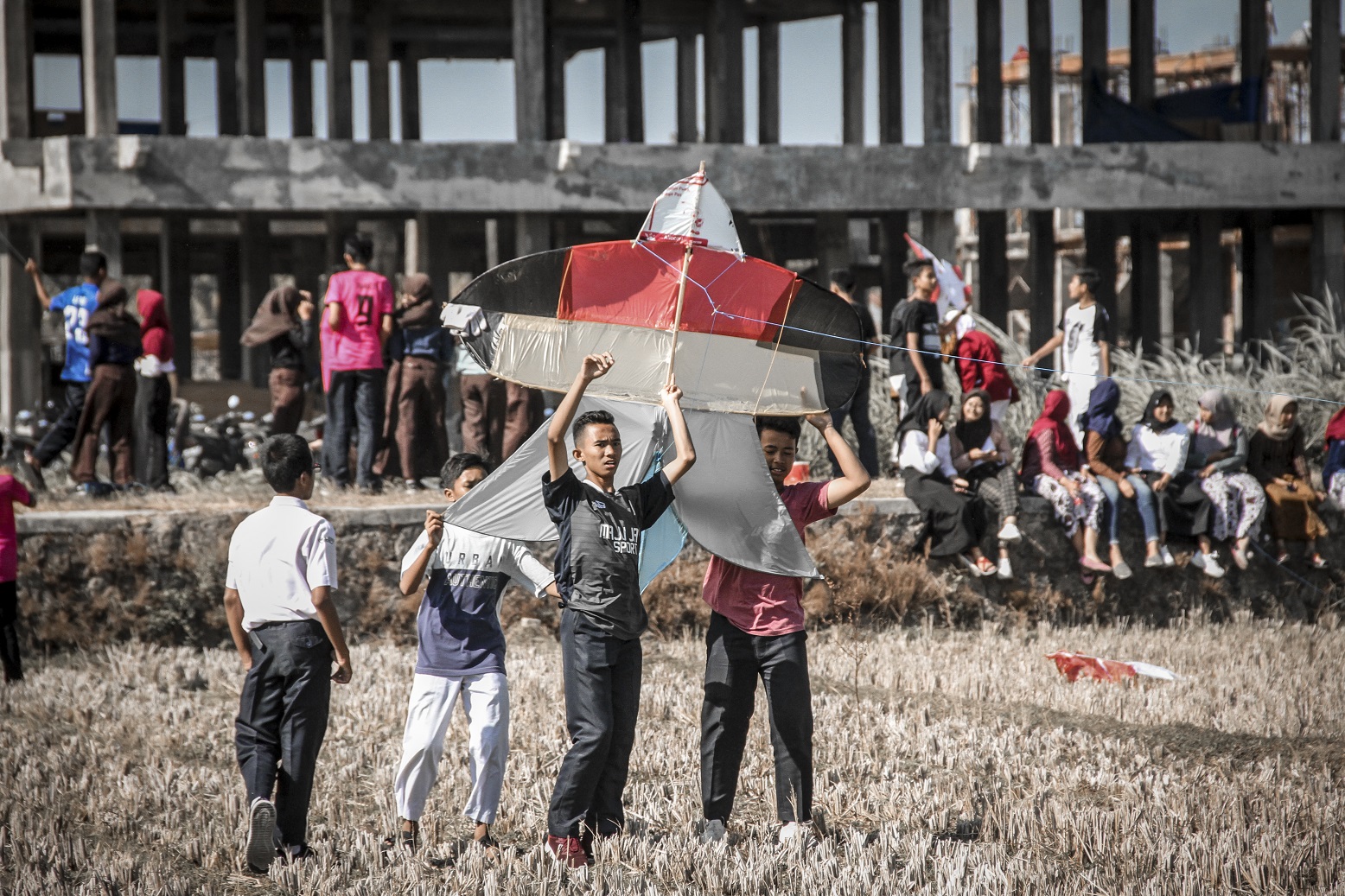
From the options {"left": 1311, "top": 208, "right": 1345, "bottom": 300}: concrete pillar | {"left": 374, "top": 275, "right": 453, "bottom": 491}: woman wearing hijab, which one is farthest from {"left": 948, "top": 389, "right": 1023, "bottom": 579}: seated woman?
{"left": 1311, "top": 208, "right": 1345, "bottom": 300}: concrete pillar

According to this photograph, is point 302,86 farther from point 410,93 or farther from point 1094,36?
point 1094,36

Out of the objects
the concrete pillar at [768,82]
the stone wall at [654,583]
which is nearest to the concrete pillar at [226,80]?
the concrete pillar at [768,82]

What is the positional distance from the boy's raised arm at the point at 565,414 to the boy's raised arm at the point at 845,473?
2.74ft

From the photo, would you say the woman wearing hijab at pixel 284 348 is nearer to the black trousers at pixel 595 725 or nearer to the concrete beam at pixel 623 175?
the concrete beam at pixel 623 175

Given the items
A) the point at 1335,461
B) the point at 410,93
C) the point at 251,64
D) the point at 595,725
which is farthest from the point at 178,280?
the point at 595,725

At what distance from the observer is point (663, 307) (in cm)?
553

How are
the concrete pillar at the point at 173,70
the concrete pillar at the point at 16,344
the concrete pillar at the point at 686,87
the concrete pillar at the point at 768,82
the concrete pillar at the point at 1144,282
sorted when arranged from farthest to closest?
the concrete pillar at the point at 686,87
the concrete pillar at the point at 768,82
the concrete pillar at the point at 173,70
the concrete pillar at the point at 1144,282
the concrete pillar at the point at 16,344

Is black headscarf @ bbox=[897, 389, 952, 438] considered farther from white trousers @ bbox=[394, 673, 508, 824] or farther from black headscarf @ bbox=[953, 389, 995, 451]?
white trousers @ bbox=[394, 673, 508, 824]

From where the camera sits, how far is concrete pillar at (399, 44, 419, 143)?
20.6 meters

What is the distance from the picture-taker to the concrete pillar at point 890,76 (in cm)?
1625

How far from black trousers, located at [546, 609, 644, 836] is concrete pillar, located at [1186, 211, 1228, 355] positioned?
11686mm

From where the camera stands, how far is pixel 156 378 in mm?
9789

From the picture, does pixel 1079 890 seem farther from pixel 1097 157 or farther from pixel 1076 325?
pixel 1097 157

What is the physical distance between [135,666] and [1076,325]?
21.6 ft
